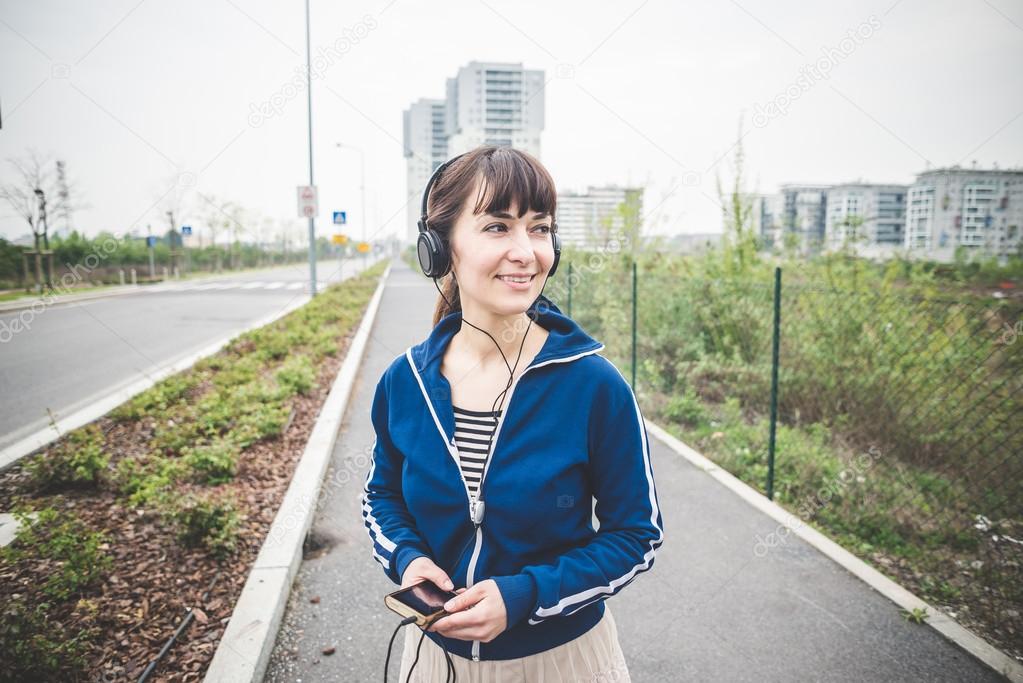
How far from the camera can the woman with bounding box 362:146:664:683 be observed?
1258mm

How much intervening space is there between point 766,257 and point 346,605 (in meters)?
7.24

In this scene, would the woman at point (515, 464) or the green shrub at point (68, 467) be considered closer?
the woman at point (515, 464)

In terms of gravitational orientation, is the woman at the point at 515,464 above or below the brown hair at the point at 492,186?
below

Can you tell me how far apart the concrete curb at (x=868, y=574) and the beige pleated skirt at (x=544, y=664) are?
7.60 feet

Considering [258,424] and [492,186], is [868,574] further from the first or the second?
[258,424]

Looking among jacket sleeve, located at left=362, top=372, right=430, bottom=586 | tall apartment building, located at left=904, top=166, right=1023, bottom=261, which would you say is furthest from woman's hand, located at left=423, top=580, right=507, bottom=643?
tall apartment building, located at left=904, top=166, right=1023, bottom=261

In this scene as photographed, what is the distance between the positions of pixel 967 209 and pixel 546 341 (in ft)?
26.5

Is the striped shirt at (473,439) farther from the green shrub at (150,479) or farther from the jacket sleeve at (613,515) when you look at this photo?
the green shrub at (150,479)

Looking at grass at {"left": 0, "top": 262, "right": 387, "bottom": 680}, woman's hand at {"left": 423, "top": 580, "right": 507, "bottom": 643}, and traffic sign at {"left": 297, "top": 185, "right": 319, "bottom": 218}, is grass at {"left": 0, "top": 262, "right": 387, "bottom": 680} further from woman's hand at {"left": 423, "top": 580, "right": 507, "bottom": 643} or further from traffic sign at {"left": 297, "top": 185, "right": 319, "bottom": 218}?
traffic sign at {"left": 297, "top": 185, "right": 319, "bottom": 218}

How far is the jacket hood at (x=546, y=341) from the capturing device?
1.34 metres

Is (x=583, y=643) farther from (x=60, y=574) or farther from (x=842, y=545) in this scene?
(x=842, y=545)

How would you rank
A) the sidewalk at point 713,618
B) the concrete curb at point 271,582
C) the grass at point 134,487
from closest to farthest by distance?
1. the grass at point 134,487
2. the concrete curb at point 271,582
3. the sidewalk at point 713,618

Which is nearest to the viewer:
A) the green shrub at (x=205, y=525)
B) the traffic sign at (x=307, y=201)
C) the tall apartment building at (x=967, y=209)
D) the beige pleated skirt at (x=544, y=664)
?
the beige pleated skirt at (x=544, y=664)

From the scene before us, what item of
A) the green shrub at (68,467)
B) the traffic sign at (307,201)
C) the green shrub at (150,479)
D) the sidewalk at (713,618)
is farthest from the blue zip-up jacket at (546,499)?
the traffic sign at (307,201)
